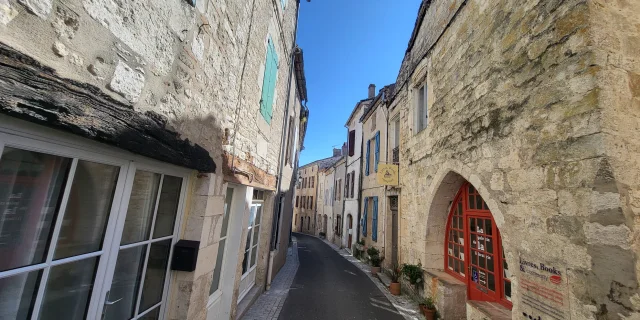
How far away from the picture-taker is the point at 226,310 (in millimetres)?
3656

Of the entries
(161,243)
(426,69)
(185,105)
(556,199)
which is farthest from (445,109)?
(161,243)

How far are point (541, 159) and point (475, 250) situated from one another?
2.34m

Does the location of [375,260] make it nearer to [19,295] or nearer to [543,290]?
[543,290]

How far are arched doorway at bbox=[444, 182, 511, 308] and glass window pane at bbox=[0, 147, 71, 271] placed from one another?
16.2 feet

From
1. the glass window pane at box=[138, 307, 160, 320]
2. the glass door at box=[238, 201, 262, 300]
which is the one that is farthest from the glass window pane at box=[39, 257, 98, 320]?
the glass door at box=[238, 201, 262, 300]

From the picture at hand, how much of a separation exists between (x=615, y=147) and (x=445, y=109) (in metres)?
2.89

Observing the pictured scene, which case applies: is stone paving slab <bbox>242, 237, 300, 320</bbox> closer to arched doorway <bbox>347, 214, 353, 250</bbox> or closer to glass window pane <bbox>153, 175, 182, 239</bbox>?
glass window pane <bbox>153, 175, 182, 239</bbox>

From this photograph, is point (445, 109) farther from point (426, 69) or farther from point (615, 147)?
point (615, 147)

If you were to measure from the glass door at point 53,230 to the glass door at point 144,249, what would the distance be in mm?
140

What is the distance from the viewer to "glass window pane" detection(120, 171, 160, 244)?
6.09ft

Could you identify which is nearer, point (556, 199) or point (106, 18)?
point (106, 18)

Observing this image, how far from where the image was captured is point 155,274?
2.17 meters

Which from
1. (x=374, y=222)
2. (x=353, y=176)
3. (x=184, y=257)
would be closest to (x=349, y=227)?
(x=353, y=176)

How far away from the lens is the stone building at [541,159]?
2162mm
